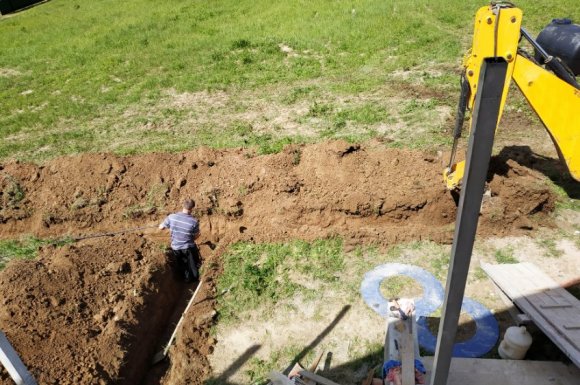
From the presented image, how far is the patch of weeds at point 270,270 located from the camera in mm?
7328

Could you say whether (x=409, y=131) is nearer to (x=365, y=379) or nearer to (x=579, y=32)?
(x=579, y=32)

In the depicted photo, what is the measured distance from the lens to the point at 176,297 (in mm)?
7852

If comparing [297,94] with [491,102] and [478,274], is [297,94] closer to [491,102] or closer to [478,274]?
[478,274]

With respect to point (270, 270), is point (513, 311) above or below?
below

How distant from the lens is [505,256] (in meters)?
7.73

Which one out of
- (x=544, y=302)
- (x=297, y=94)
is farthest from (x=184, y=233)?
(x=297, y=94)

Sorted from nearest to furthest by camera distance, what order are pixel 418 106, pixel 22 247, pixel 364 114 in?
pixel 22 247 < pixel 364 114 < pixel 418 106

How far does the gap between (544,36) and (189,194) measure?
932 cm

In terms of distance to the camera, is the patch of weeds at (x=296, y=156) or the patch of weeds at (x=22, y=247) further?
the patch of weeds at (x=296, y=156)

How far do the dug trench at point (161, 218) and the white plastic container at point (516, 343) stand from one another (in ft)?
8.14

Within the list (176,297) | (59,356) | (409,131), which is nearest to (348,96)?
(409,131)

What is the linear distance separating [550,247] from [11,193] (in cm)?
1069

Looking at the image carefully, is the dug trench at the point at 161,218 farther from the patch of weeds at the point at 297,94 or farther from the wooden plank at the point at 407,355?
the patch of weeds at the point at 297,94

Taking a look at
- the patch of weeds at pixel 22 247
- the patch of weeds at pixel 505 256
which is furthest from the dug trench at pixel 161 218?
the patch of weeds at pixel 505 256
